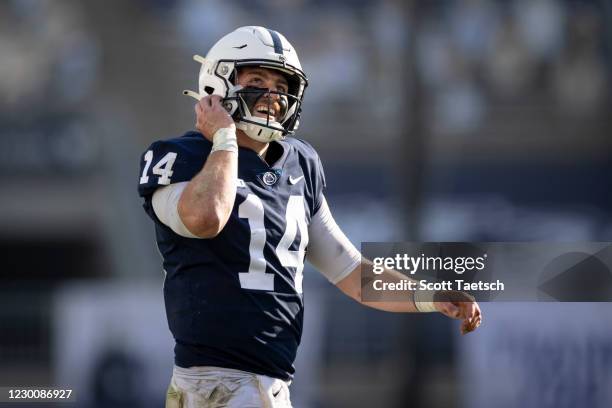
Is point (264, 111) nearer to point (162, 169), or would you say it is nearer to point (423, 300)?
point (162, 169)

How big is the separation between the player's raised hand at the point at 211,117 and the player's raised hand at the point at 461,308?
79 centimetres

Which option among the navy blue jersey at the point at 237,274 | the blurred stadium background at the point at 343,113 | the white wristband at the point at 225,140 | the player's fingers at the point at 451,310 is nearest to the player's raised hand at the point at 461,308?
the player's fingers at the point at 451,310

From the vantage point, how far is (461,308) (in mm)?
2936

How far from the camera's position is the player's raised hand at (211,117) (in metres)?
2.78

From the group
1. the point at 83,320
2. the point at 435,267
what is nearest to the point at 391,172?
the point at 83,320

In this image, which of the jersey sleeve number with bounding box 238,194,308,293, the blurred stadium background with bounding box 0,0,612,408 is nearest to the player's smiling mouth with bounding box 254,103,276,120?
the jersey sleeve number with bounding box 238,194,308,293

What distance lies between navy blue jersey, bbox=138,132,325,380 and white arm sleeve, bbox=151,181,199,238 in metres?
0.02

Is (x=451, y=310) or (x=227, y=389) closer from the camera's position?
(x=227, y=389)

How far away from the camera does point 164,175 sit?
2.73 m

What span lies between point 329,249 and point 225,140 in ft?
1.85

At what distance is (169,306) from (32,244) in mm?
9824

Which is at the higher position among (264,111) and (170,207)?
(264,111)

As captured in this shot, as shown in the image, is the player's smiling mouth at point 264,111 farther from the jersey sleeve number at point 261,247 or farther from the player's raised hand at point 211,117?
the jersey sleeve number at point 261,247

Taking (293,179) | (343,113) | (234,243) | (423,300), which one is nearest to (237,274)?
(234,243)
